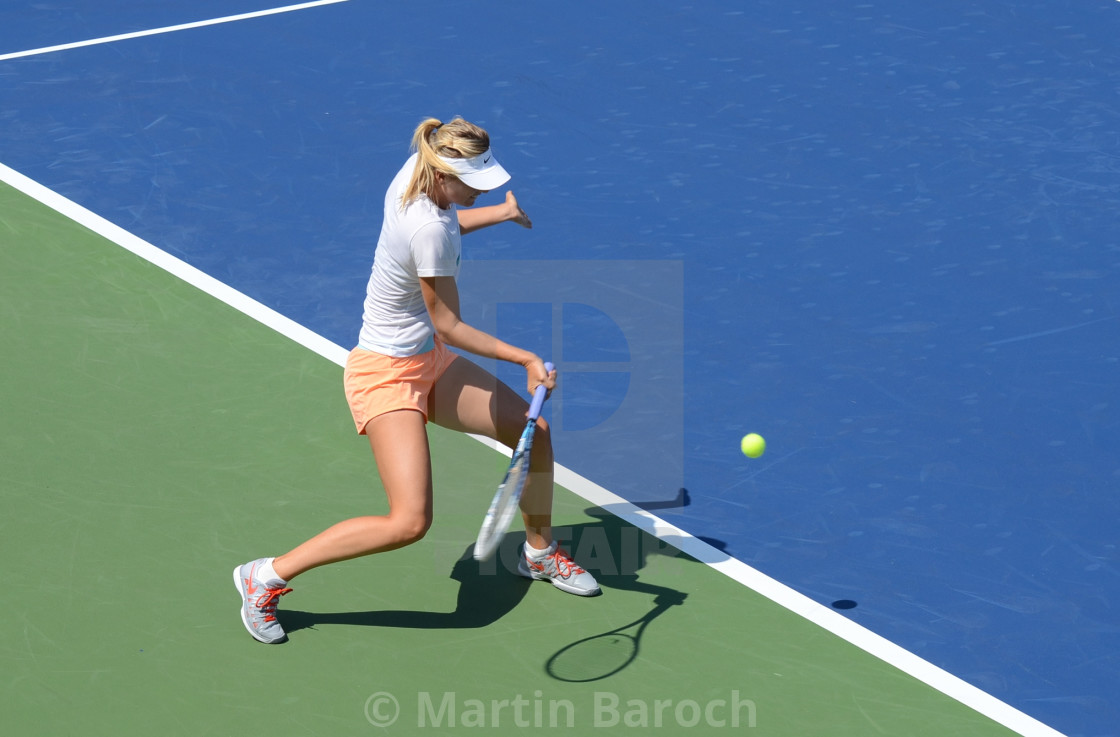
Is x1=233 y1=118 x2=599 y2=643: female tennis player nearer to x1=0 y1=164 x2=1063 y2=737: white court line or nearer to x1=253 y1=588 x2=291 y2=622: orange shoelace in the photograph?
x1=253 y1=588 x2=291 y2=622: orange shoelace


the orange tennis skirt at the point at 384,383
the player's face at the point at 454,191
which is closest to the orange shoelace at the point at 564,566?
the orange tennis skirt at the point at 384,383

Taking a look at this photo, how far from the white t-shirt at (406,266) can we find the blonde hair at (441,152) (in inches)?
1.7

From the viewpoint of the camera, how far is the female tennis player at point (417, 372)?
5.83 metres

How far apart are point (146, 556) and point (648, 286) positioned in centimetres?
401

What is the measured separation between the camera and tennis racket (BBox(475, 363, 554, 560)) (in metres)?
5.74

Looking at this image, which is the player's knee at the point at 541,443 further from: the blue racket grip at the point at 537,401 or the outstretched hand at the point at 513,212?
the outstretched hand at the point at 513,212

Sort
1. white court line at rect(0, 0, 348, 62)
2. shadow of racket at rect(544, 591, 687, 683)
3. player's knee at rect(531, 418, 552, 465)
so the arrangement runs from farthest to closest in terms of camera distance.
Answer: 1. white court line at rect(0, 0, 348, 62)
2. player's knee at rect(531, 418, 552, 465)
3. shadow of racket at rect(544, 591, 687, 683)

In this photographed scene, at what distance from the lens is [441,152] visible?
5.84 m

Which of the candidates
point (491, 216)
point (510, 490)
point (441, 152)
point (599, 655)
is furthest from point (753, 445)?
point (441, 152)

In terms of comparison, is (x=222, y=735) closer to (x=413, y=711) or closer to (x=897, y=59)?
(x=413, y=711)

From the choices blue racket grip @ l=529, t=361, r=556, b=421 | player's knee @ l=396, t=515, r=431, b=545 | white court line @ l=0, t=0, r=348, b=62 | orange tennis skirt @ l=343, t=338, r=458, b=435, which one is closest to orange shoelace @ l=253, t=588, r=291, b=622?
player's knee @ l=396, t=515, r=431, b=545

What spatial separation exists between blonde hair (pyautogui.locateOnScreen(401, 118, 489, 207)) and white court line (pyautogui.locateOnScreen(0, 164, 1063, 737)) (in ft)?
7.25

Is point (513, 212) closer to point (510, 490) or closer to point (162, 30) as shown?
point (510, 490)

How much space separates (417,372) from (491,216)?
2.93 ft
